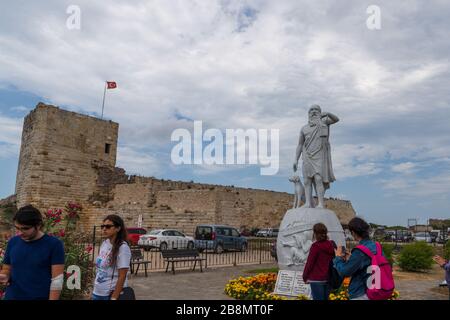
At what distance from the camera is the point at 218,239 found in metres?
19.8

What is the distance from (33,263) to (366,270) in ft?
9.62

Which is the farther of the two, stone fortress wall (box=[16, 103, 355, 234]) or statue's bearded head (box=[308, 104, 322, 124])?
stone fortress wall (box=[16, 103, 355, 234])

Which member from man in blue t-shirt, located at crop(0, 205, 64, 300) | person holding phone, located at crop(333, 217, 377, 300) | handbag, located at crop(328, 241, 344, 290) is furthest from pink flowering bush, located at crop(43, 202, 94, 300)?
person holding phone, located at crop(333, 217, 377, 300)

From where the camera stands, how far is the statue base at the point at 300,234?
7988 mm

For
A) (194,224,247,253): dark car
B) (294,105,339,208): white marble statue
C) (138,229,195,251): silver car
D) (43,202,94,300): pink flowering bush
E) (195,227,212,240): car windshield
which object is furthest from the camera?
(195,227,212,240): car windshield

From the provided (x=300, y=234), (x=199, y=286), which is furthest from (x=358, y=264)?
(x=199, y=286)

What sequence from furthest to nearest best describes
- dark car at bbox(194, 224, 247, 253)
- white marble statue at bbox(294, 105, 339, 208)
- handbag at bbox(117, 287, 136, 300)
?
dark car at bbox(194, 224, 247, 253), white marble statue at bbox(294, 105, 339, 208), handbag at bbox(117, 287, 136, 300)

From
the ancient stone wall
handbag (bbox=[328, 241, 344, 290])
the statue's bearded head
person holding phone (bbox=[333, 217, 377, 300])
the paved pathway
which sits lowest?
the paved pathway

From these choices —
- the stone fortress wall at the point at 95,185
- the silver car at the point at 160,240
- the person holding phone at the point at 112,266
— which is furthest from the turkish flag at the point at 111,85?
the person holding phone at the point at 112,266

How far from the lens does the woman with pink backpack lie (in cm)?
341

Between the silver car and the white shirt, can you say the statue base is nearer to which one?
the white shirt

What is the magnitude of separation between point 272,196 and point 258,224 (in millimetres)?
3320

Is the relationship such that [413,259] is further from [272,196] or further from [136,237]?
[272,196]
